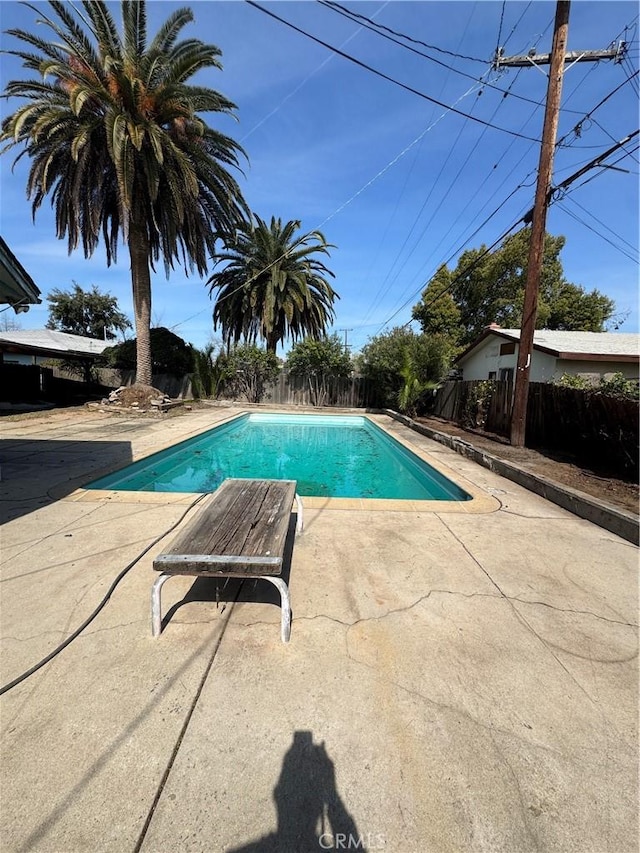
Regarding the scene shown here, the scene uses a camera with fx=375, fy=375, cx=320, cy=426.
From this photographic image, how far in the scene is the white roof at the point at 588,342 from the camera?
38.4 feet

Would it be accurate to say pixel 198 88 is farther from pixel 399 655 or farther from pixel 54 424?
pixel 399 655

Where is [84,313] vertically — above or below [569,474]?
above

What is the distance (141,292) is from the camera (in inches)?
564

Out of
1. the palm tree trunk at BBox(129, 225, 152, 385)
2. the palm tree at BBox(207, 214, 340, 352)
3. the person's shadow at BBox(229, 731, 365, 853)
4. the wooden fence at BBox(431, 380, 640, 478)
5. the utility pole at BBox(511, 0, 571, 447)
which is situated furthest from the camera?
the palm tree at BBox(207, 214, 340, 352)

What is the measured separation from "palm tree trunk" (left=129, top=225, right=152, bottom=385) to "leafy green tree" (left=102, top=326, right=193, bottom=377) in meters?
5.28

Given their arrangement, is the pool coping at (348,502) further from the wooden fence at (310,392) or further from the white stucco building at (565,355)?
the wooden fence at (310,392)

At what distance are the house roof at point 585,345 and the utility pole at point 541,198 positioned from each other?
4429mm

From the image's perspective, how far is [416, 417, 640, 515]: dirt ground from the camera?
4965 mm

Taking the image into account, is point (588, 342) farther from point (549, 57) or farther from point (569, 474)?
point (569, 474)

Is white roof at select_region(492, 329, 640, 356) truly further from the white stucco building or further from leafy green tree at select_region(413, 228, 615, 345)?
leafy green tree at select_region(413, 228, 615, 345)

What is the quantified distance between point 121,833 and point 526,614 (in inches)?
97.2

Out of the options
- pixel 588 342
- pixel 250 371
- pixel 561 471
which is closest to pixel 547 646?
pixel 561 471

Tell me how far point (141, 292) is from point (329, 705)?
51.5 ft

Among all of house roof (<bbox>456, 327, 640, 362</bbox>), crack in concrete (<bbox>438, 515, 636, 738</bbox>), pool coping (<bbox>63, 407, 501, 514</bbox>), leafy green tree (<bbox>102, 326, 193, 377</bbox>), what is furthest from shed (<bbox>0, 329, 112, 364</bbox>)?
house roof (<bbox>456, 327, 640, 362</bbox>)
